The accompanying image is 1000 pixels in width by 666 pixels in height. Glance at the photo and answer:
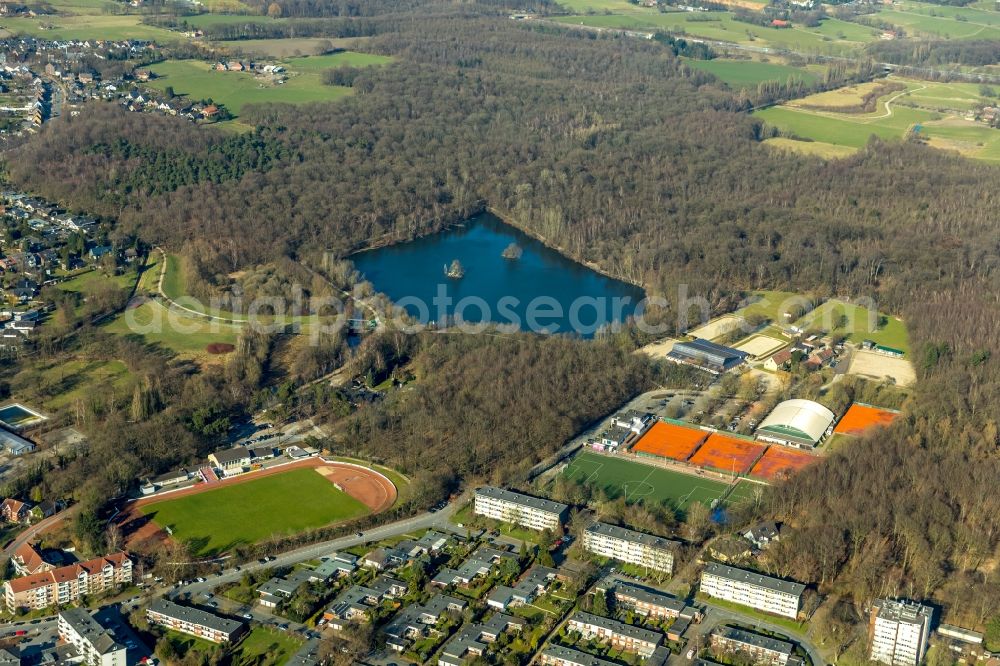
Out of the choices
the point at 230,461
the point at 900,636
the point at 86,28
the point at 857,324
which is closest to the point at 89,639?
the point at 230,461

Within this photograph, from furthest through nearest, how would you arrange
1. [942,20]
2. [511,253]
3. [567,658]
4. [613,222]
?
[942,20]
[613,222]
[511,253]
[567,658]

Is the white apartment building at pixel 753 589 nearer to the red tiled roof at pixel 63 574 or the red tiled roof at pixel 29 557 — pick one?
the red tiled roof at pixel 63 574

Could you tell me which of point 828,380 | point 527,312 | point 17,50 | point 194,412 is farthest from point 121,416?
point 17,50

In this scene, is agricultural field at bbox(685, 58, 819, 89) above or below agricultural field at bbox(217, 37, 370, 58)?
below

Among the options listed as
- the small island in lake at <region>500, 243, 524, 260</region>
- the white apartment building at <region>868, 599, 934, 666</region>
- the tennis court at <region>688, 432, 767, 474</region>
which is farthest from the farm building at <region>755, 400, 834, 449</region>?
the small island in lake at <region>500, 243, 524, 260</region>

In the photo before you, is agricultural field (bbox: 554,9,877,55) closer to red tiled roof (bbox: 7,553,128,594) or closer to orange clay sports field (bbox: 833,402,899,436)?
orange clay sports field (bbox: 833,402,899,436)

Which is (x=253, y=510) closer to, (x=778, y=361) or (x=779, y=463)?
(x=779, y=463)
